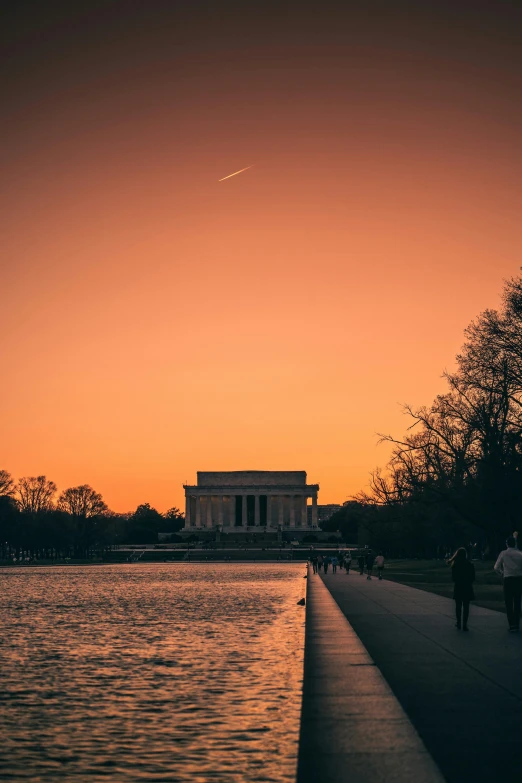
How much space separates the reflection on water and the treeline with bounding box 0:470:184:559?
110 m

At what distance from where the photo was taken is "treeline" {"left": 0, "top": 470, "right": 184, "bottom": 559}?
141625mm

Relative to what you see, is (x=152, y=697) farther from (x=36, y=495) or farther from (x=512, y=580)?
(x=36, y=495)

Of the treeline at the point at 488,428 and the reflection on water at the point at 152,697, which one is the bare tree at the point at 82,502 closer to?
the treeline at the point at 488,428

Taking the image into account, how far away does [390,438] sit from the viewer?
6128cm

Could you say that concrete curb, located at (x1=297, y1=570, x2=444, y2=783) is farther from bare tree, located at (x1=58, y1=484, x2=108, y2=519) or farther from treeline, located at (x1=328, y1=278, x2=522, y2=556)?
bare tree, located at (x1=58, y1=484, x2=108, y2=519)

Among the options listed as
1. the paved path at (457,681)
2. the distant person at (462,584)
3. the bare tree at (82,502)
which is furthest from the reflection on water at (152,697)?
the bare tree at (82,502)

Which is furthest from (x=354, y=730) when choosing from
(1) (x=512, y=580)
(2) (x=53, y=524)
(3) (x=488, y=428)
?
(2) (x=53, y=524)

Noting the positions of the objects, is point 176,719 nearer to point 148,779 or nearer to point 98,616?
point 148,779

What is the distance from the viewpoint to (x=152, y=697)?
16.3m

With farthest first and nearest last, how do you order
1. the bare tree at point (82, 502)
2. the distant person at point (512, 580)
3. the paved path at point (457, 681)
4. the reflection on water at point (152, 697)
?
1. the bare tree at point (82, 502)
2. the distant person at point (512, 580)
3. the reflection on water at point (152, 697)
4. the paved path at point (457, 681)

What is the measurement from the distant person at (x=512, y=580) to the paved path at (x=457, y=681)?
427 mm

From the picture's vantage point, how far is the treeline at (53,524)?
465ft

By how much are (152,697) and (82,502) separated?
166020mm

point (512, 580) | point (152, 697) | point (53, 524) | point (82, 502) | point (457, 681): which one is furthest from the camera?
point (82, 502)
